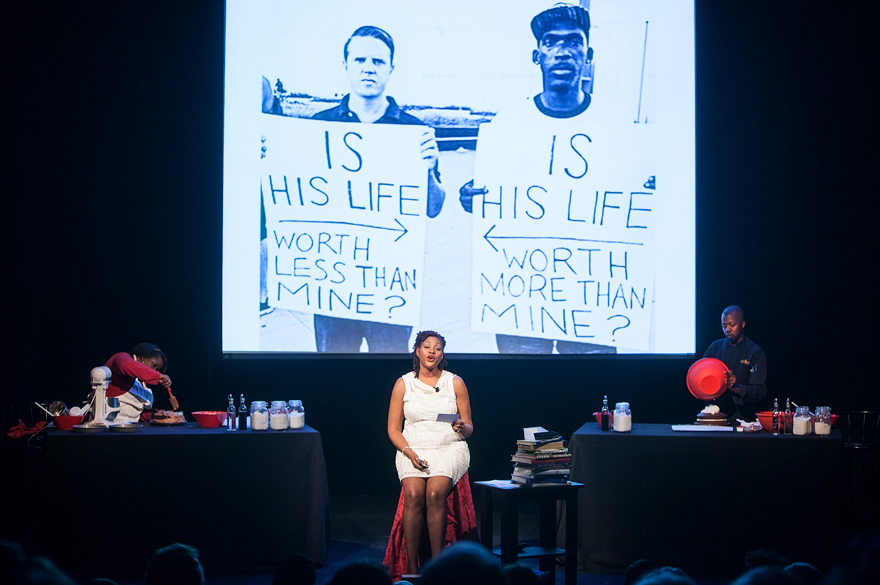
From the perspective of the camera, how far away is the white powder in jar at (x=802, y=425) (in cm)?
394

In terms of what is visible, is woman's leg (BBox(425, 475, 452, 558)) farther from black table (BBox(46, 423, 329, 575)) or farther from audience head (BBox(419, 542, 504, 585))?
audience head (BBox(419, 542, 504, 585))

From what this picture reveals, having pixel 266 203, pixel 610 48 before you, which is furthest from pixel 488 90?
pixel 266 203

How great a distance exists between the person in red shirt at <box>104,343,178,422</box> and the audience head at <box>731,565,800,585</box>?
339 cm

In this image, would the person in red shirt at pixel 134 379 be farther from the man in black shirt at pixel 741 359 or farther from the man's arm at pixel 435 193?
the man in black shirt at pixel 741 359

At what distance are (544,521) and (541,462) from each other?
39 centimetres

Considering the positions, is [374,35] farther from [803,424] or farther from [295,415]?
[803,424]

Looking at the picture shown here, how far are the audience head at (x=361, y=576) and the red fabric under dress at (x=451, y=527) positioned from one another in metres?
2.39

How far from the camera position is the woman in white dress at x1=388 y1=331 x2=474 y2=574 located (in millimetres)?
3781

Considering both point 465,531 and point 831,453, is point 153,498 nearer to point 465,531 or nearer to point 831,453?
point 465,531

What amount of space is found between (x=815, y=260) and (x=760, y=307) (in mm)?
512

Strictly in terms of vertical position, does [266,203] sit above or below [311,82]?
below

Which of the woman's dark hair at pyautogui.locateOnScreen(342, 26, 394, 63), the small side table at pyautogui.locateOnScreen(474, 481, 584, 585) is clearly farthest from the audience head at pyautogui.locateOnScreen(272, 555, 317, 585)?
the woman's dark hair at pyautogui.locateOnScreen(342, 26, 394, 63)

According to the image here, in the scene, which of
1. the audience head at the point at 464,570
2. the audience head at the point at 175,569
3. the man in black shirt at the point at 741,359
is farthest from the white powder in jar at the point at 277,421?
the audience head at the point at 464,570

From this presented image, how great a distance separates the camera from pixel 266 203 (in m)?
5.38
